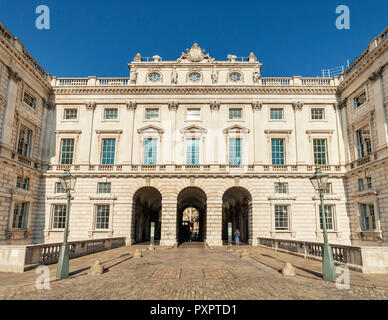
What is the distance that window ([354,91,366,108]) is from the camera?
2708cm

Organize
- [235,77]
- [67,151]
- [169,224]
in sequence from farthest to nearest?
[235,77] < [67,151] < [169,224]

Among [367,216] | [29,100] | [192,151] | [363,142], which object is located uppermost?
[29,100]

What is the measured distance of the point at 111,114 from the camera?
32125 mm

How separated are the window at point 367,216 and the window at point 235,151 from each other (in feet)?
40.3

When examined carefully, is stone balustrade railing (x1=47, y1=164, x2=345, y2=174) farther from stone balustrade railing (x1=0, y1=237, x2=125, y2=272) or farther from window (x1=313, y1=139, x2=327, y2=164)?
stone balustrade railing (x1=0, y1=237, x2=125, y2=272)

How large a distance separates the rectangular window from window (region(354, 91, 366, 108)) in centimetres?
1618

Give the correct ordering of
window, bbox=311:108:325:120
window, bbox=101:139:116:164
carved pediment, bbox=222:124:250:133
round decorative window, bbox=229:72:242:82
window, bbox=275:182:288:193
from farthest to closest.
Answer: round decorative window, bbox=229:72:242:82
window, bbox=311:108:325:120
carved pediment, bbox=222:124:250:133
window, bbox=101:139:116:164
window, bbox=275:182:288:193

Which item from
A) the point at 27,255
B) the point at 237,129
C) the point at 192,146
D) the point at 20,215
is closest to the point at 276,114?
the point at 237,129

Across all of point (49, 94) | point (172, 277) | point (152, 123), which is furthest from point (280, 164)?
point (49, 94)

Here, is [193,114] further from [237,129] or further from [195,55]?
[195,55]

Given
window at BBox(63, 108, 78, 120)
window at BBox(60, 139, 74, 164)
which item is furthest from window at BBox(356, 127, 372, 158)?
window at BBox(63, 108, 78, 120)

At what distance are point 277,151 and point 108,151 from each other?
18192mm

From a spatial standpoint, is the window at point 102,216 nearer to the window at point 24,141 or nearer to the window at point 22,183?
the window at point 22,183

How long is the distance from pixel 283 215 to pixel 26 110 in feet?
89.3
